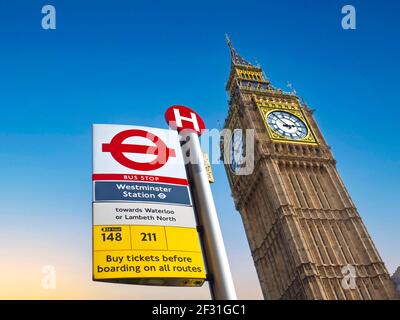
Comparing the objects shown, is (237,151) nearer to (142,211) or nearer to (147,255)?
(142,211)

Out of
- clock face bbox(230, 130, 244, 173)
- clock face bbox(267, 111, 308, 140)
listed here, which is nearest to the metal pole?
clock face bbox(267, 111, 308, 140)

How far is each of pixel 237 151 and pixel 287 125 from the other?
9200mm

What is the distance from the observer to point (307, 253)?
5344cm

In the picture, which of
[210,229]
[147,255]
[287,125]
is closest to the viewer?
[147,255]

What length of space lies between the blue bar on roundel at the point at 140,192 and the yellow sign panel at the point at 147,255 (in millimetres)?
747

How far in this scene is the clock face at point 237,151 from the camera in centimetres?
7125

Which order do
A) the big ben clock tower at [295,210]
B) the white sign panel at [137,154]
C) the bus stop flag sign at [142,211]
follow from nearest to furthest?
the bus stop flag sign at [142,211] → the white sign panel at [137,154] → the big ben clock tower at [295,210]

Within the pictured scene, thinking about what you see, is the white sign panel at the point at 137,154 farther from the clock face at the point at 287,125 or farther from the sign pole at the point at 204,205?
the clock face at the point at 287,125

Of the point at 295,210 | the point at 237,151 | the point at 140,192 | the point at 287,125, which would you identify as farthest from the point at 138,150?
the point at 237,151

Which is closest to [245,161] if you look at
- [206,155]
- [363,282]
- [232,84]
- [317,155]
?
[317,155]

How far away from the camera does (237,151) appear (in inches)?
2830

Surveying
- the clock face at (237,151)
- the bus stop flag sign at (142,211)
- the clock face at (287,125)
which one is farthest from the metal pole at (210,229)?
the clock face at (237,151)

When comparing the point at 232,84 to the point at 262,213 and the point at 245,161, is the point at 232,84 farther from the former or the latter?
the point at 262,213
